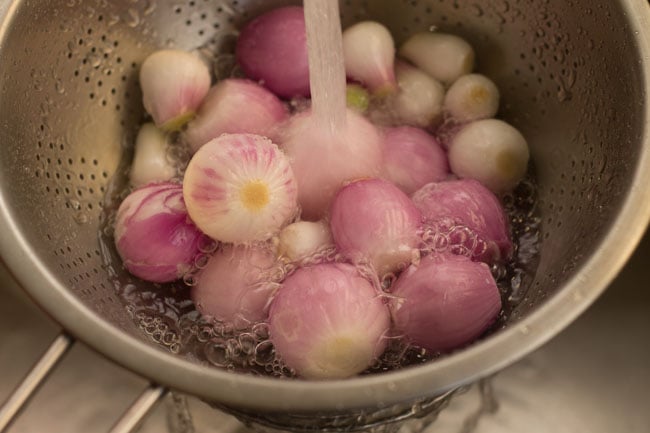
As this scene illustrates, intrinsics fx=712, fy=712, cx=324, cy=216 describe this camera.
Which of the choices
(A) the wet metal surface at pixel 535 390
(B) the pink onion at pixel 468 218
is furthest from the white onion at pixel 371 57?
(A) the wet metal surface at pixel 535 390

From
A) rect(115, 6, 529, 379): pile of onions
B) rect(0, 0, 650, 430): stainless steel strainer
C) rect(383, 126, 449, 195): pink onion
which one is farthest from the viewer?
rect(383, 126, 449, 195): pink onion

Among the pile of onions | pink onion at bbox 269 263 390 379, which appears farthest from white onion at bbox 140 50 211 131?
pink onion at bbox 269 263 390 379

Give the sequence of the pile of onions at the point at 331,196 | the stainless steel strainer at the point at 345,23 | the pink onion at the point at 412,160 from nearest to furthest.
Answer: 1. the stainless steel strainer at the point at 345,23
2. the pile of onions at the point at 331,196
3. the pink onion at the point at 412,160

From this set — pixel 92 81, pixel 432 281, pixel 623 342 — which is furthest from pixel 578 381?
pixel 92 81

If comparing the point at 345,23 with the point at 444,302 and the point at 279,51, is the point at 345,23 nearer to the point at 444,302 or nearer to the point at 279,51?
the point at 279,51

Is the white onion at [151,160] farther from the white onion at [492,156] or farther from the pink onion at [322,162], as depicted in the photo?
the white onion at [492,156]

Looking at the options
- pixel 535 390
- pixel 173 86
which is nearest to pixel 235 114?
pixel 173 86

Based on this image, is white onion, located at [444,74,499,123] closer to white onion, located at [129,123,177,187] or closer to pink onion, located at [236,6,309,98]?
pink onion, located at [236,6,309,98]
